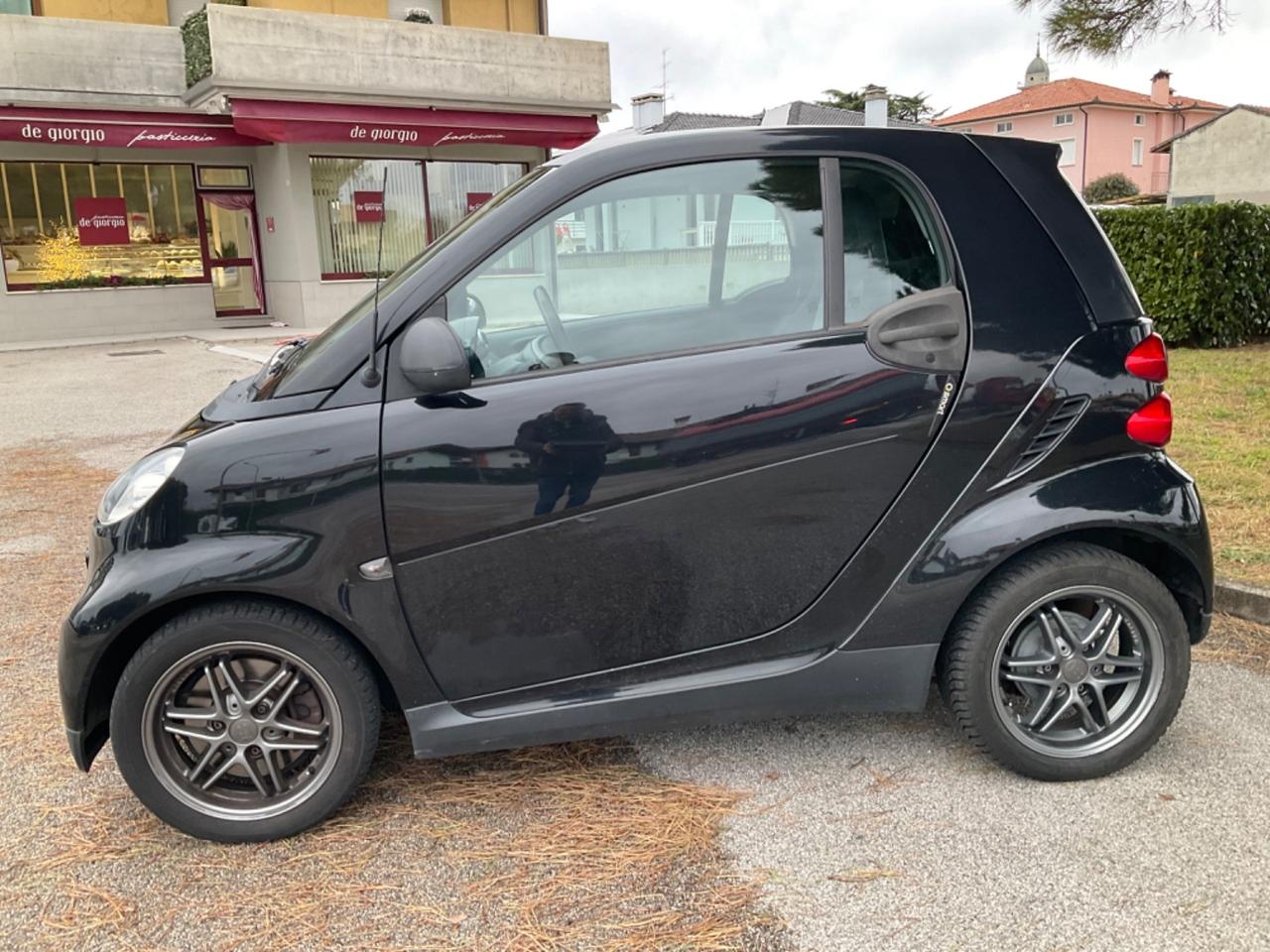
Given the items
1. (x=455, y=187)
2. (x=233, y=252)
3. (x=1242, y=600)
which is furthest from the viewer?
(x=455, y=187)

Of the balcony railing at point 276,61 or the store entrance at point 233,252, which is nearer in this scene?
the balcony railing at point 276,61

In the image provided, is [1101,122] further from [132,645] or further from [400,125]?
[132,645]

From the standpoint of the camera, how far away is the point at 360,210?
64.3ft

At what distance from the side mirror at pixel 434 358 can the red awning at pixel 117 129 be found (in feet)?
56.8

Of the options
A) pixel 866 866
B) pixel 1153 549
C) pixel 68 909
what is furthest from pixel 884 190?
pixel 68 909

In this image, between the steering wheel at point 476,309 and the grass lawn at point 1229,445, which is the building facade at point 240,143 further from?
the steering wheel at point 476,309

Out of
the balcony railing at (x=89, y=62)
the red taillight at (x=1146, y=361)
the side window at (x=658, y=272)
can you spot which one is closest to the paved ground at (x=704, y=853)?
the red taillight at (x=1146, y=361)

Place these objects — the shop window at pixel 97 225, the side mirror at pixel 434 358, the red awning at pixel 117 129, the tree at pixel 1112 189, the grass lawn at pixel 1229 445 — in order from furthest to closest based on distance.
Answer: the tree at pixel 1112 189
the shop window at pixel 97 225
the red awning at pixel 117 129
the grass lawn at pixel 1229 445
the side mirror at pixel 434 358

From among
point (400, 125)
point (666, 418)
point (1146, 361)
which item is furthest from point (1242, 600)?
point (400, 125)

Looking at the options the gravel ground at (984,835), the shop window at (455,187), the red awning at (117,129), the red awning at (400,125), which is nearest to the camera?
the gravel ground at (984,835)

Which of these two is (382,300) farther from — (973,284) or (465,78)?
(465,78)

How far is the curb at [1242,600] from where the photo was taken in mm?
4051

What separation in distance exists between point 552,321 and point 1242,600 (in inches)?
124

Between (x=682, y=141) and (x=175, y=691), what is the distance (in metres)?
1.99
